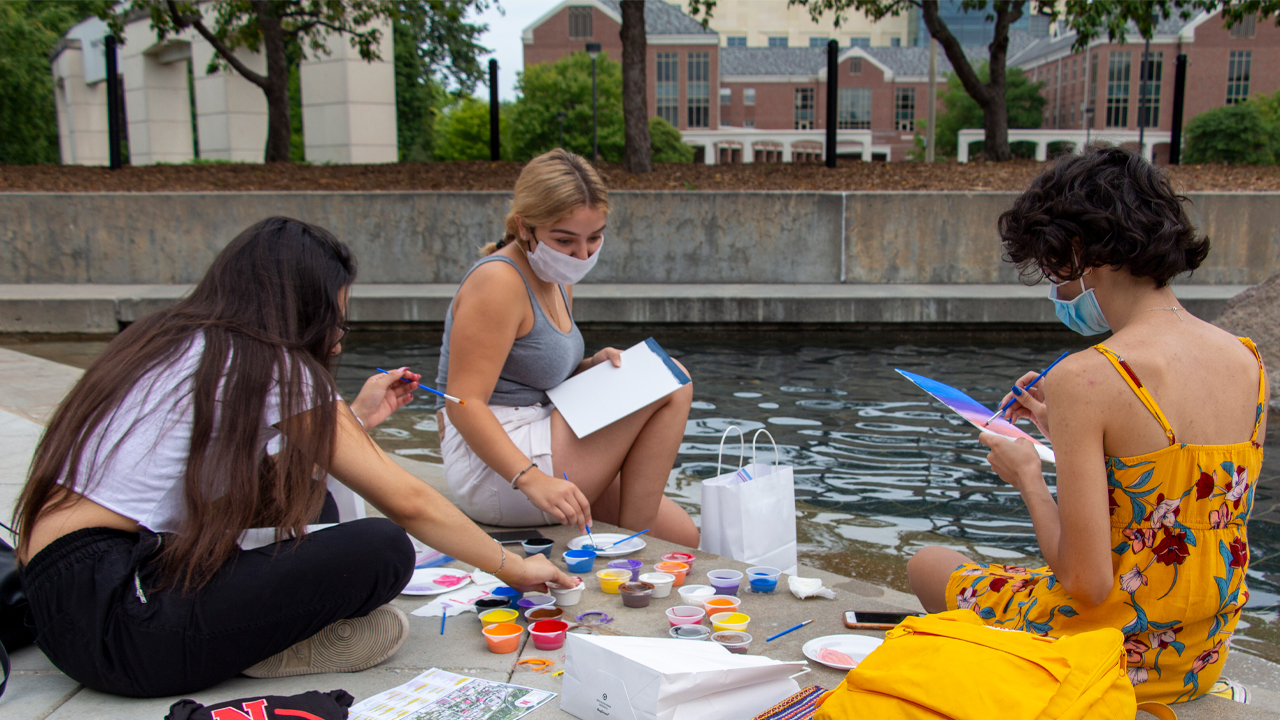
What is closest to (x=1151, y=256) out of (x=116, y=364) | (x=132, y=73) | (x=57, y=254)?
(x=116, y=364)

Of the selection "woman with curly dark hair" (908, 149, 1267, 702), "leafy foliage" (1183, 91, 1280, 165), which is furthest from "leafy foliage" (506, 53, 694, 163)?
"woman with curly dark hair" (908, 149, 1267, 702)

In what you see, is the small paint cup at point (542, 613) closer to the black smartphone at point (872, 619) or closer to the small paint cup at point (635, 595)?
the small paint cup at point (635, 595)

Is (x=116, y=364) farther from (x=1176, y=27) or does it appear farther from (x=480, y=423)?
(x=1176, y=27)

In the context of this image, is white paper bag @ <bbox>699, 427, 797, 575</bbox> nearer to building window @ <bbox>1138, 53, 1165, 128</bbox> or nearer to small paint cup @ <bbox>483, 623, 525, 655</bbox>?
small paint cup @ <bbox>483, 623, 525, 655</bbox>

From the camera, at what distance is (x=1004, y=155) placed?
45.4 feet

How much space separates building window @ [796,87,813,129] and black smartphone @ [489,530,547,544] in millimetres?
85741

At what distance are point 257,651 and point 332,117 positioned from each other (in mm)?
18165

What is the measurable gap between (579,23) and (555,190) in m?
74.6

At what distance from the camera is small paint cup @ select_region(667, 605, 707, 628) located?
2492 millimetres

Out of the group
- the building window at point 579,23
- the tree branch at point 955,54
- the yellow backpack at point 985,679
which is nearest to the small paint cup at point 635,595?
the yellow backpack at point 985,679

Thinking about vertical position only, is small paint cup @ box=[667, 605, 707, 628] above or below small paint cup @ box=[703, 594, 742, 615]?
above

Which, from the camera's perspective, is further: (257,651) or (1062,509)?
(257,651)

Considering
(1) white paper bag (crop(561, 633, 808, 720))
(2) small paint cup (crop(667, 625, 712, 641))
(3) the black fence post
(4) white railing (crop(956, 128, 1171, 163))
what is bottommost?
(2) small paint cup (crop(667, 625, 712, 641))

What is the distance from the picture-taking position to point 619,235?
436 inches
